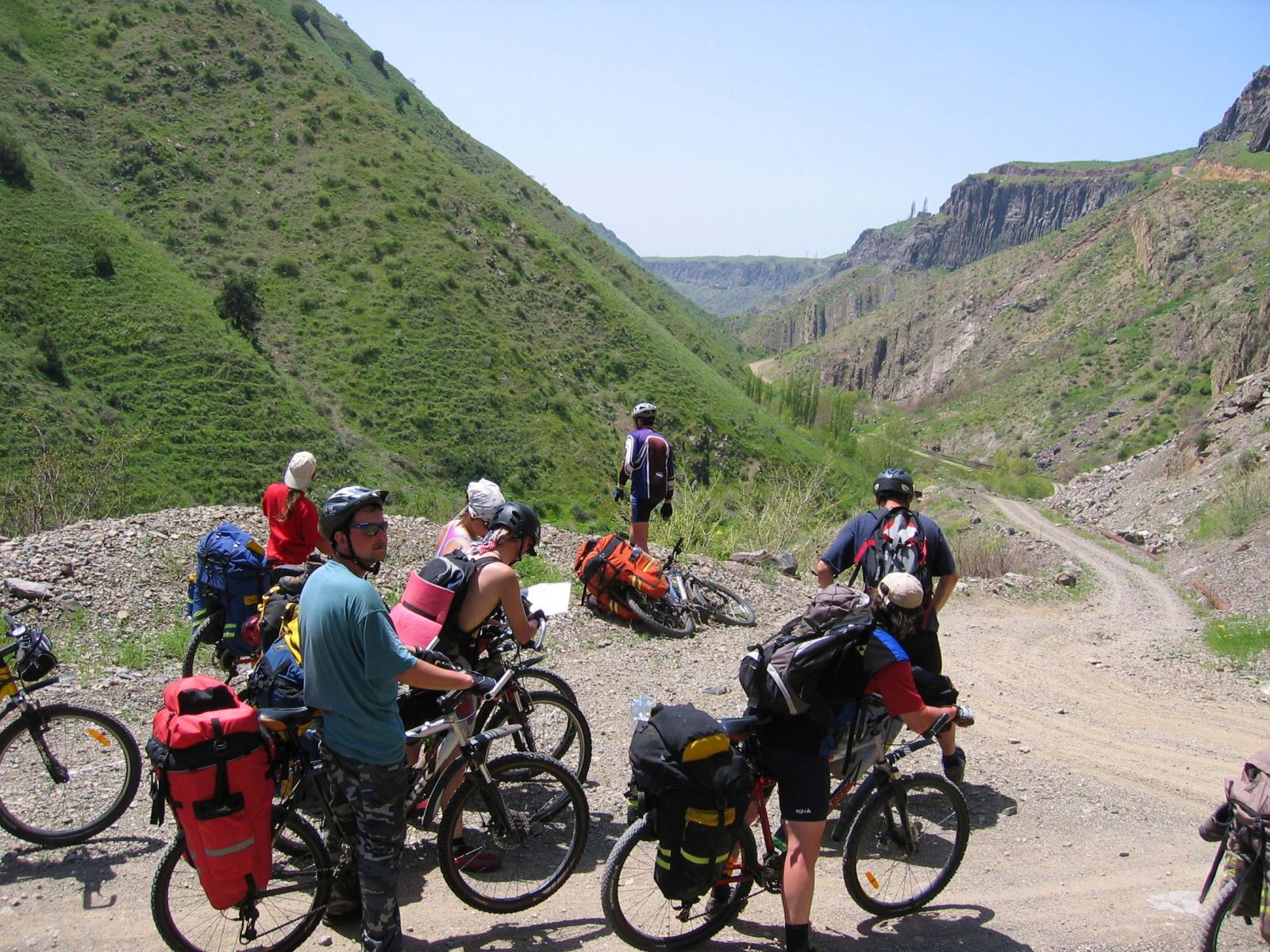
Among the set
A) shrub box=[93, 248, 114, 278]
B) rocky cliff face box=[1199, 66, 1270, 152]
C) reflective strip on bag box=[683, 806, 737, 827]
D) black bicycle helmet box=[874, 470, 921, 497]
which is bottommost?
reflective strip on bag box=[683, 806, 737, 827]

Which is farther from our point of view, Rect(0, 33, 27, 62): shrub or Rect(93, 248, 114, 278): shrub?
Rect(0, 33, 27, 62): shrub

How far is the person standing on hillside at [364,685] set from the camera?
3.29 meters

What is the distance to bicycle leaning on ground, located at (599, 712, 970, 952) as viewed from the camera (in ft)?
12.7

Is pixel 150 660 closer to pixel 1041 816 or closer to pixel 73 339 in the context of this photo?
pixel 1041 816

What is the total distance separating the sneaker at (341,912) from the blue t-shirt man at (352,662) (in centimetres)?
105

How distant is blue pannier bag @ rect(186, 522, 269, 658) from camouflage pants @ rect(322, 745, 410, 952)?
2663mm

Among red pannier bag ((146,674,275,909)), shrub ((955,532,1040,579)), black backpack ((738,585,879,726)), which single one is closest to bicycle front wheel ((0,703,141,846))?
red pannier bag ((146,674,275,909))

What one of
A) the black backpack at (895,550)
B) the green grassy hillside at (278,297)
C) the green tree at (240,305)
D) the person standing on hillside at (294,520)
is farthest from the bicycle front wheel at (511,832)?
the green tree at (240,305)

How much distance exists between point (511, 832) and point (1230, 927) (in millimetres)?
3677

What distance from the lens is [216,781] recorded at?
131 inches

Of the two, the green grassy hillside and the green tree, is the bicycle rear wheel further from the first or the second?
the green tree

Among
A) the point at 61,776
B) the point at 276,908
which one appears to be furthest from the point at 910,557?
the point at 61,776

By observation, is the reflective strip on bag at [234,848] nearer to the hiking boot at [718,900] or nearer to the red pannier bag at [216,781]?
the red pannier bag at [216,781]

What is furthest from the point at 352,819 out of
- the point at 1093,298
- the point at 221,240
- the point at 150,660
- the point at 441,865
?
the point at 1093,298
